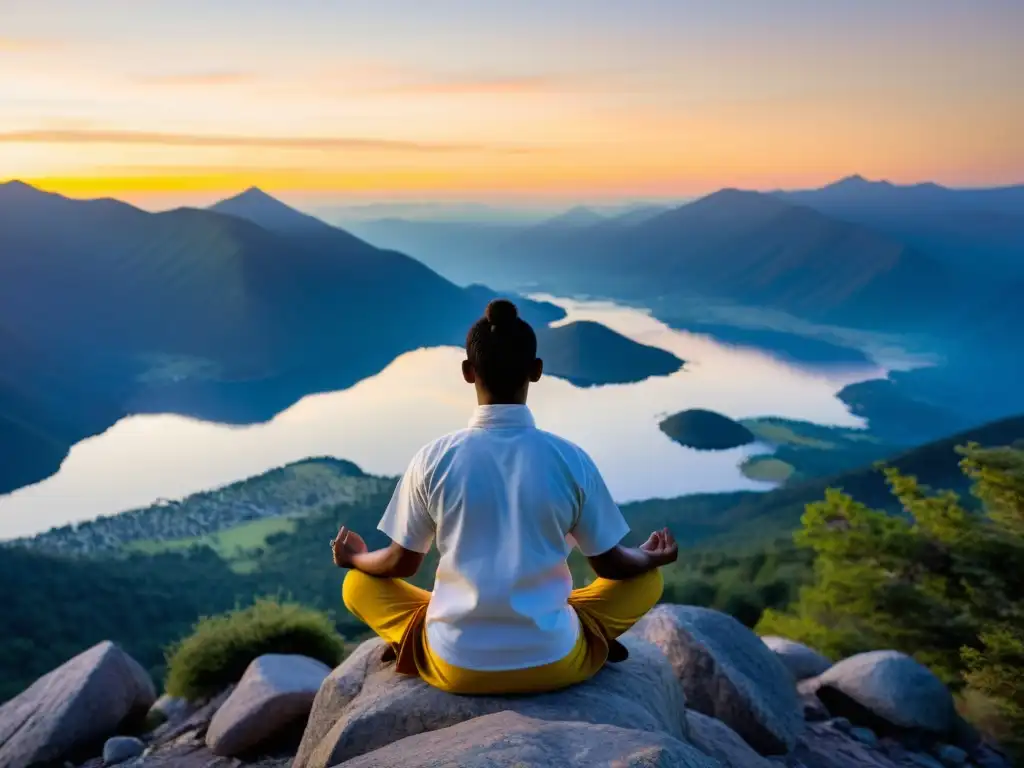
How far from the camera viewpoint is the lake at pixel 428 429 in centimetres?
2733

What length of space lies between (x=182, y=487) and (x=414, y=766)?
29.5m

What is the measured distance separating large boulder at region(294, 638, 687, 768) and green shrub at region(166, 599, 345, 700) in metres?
1.90

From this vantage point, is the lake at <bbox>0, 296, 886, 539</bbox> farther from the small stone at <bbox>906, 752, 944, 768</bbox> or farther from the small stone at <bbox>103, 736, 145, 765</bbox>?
the small stone at <bbox>103, 736, 145, 765</bbox>

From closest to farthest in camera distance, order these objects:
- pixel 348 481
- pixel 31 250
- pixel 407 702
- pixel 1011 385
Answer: pixel 407 702 < pixel 348 481 < pixel 1011 385 < pixel 31 250

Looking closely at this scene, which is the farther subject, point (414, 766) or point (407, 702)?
point (407, 702)

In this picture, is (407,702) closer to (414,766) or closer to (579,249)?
(414,766)

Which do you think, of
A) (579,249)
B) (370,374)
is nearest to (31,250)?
(370,374)

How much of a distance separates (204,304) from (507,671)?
53.3 m

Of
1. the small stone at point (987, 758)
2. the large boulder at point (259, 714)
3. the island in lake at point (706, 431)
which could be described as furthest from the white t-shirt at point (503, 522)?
the island in lake at point (706, 431)

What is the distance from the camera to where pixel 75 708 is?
413 centimetres

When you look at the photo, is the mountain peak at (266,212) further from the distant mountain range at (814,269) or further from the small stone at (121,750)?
the small stone at (121,750)

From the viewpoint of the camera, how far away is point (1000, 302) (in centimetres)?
4359

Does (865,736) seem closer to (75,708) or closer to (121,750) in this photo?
(121,750)

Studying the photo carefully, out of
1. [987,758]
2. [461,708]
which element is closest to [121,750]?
[461,708]
